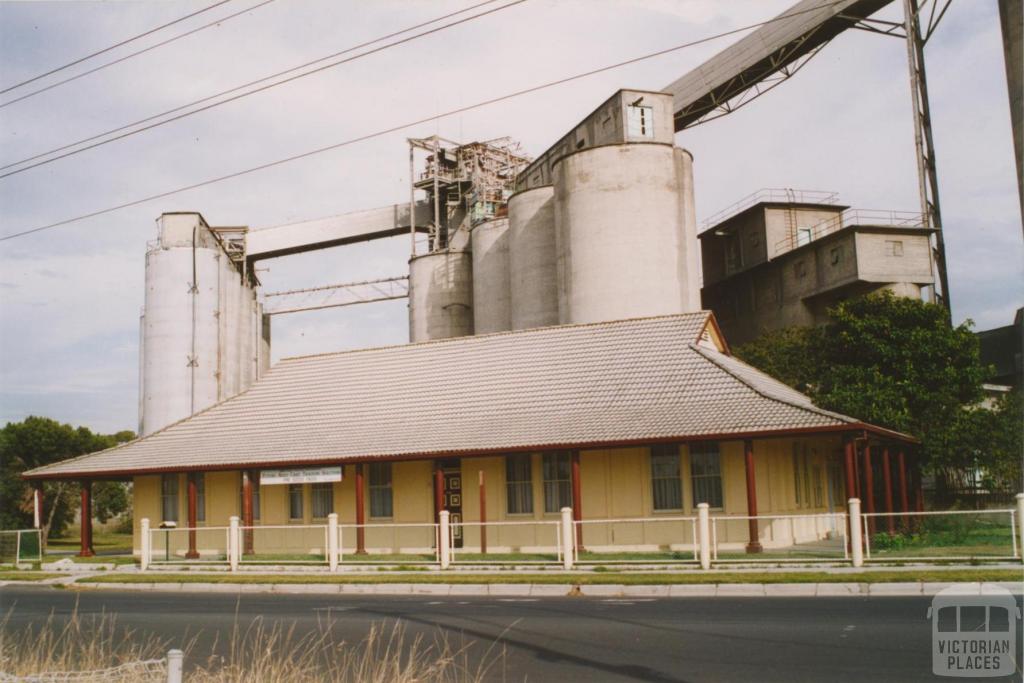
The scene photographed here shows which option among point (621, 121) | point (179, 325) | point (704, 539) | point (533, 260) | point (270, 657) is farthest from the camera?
point (179, 325)

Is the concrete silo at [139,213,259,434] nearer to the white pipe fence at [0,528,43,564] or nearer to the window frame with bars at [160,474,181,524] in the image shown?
the white pipe fence at [0,528,43,564]

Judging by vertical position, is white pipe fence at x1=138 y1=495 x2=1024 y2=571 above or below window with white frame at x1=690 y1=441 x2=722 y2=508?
below

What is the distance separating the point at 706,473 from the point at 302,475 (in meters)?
10.7

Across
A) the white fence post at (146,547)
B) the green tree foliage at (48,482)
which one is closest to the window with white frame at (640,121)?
the white fence post at (146,547)

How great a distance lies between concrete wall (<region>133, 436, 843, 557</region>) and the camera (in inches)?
977

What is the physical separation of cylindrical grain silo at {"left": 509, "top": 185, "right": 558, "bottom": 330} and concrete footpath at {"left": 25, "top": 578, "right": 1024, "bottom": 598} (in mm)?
27549

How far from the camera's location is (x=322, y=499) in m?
29.6

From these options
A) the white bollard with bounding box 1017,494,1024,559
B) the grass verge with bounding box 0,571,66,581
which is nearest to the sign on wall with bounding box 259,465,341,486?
the grass verge with bounding box 0,571,66,581

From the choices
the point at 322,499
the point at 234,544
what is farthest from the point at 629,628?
the point at 322,499

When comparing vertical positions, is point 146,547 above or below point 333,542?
below

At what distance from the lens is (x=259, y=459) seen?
2823 cm

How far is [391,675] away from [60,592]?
17.0 metres

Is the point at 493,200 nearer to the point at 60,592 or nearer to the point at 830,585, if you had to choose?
the point at 60,592

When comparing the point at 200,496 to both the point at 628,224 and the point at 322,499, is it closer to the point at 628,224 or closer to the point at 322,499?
the point at 322,499
